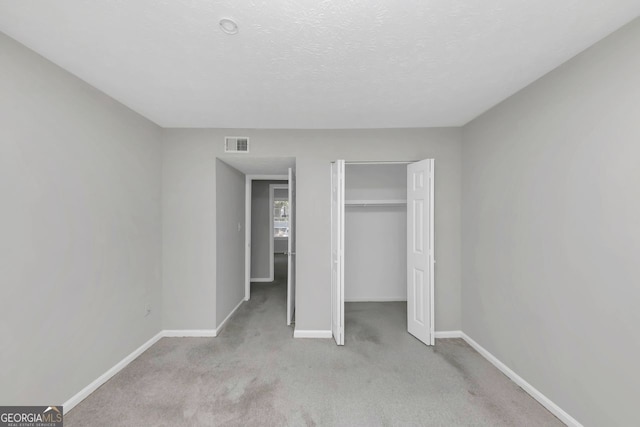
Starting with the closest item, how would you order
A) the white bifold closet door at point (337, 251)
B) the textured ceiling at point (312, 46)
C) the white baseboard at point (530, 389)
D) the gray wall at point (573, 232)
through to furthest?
the textured ceiling at point (312, 46) < the gray wall at point (573, 232) < the white baseboard at point (530, 389) < the white bifold closet door at point (337, 251)

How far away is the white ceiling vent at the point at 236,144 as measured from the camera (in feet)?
9.78

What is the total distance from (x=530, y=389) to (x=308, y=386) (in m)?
1.84

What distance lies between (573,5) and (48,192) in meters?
3.39

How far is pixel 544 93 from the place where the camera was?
74.2 inches

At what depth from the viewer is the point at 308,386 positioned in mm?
2107

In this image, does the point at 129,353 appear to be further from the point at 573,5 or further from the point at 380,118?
the point at 573,5

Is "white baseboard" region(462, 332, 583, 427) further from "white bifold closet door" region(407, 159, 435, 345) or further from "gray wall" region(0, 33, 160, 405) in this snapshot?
"gray wall" region(0, 33, 160, 405)

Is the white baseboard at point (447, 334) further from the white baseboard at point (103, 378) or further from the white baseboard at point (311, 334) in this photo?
the white baseboard at point (103, 378)

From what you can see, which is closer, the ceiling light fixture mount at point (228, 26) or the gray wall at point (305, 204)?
the ceiling light fixture mount at point (228, 26)

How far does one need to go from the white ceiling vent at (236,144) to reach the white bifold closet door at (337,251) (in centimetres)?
110

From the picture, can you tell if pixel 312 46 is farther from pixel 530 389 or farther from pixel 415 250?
pixel 530 389

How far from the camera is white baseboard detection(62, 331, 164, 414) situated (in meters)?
1.85

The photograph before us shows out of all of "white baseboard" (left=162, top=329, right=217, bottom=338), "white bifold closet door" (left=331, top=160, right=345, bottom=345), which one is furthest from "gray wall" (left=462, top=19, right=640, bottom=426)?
"white baseboard" (left=162, top=329, right=217, bottom=338)

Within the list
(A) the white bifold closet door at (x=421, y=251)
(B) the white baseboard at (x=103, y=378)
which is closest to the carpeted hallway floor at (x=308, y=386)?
(B) the white baseboard at (x=103, y=378)
